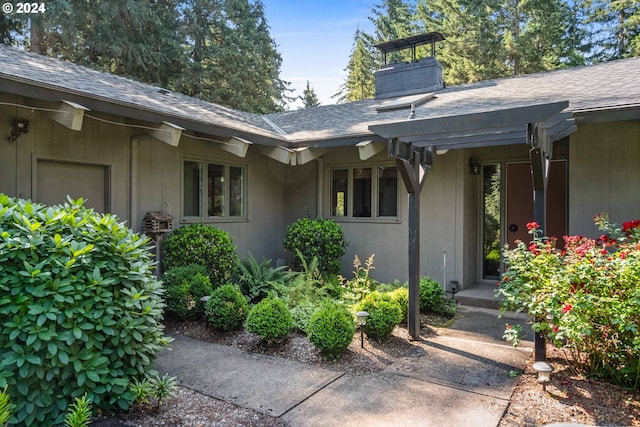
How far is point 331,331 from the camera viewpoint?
12.6 ft

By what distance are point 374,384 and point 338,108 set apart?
7.36 metres

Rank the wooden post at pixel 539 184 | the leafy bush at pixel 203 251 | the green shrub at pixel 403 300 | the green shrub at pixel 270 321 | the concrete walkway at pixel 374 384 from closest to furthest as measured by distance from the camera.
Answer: the concrete walkway at pixel 374 384 → the wooden post at pixel 539 184 → the green shrub at pixel 270 321 → the green shrub at pixel 403 300 → the leafy bush at pixel 203 251

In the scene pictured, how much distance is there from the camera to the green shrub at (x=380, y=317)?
Result: 428 cm

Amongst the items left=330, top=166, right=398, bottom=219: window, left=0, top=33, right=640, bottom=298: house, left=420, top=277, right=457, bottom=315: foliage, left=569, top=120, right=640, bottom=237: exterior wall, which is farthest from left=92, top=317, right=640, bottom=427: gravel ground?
left=330, top=166, right=398, bottom=219: window

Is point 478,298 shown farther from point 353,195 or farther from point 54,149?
point 54,149

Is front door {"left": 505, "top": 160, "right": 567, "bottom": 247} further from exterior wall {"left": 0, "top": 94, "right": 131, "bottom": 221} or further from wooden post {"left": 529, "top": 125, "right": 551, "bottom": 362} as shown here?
exterior wall {"left": 0, "top": 94, "right": 131, "bottom": 221}

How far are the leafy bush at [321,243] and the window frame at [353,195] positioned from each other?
25.0 inches

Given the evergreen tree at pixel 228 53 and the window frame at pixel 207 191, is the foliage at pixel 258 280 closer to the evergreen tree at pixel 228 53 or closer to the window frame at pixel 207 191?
the window frame at pixel 207 191

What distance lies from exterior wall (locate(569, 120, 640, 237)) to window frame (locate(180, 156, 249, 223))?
→ 5.32m

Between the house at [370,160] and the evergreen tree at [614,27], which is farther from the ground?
the evergreen tree at [614,27]

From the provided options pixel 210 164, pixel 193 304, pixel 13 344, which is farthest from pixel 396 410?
pixel 210 164

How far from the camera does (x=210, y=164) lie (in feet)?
23.4

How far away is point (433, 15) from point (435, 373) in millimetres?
21308

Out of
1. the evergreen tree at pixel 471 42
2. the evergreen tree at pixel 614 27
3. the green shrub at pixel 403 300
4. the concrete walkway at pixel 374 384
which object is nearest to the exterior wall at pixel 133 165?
the concrete walkway at pixel 374 384
